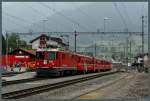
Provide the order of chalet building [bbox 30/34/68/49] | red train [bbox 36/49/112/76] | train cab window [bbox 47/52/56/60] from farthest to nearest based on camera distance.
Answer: chalet building [bbox 30/34/68/49]
train cab window [bbox 47/52/56/60]
red train [bbox 36/49/112/76]

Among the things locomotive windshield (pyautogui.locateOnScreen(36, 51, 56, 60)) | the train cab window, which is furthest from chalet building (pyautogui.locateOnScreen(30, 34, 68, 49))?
the train cab window

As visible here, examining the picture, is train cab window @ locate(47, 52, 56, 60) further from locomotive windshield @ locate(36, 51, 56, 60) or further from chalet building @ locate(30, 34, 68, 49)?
chalet building @ locate(30, 34, 68, 49)

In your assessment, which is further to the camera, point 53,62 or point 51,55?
point 51,55

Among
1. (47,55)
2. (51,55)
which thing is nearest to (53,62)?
(51,55)

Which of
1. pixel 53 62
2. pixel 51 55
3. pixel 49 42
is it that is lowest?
pixel 53 62

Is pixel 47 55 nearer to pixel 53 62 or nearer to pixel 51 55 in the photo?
pixel 51 55

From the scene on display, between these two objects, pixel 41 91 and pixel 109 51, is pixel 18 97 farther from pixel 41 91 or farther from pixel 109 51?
pixel 109 51

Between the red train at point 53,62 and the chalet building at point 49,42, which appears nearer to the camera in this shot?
the red train at point 53,62

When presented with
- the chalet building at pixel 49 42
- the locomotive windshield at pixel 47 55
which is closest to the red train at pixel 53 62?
the locomotive windshield at pixel 47 55

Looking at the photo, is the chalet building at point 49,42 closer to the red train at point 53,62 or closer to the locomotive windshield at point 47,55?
the locomotive windshield at point 47,55

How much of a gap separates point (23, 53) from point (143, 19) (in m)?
24.9

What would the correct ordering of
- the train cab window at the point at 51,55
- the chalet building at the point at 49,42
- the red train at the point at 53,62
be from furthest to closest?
the chalet building at the point at 49,42 < the train cab window at the point at 51,55 < the red train at the point at 53,62

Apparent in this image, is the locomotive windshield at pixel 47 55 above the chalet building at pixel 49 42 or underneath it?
underneath

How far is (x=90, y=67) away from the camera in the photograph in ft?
195
